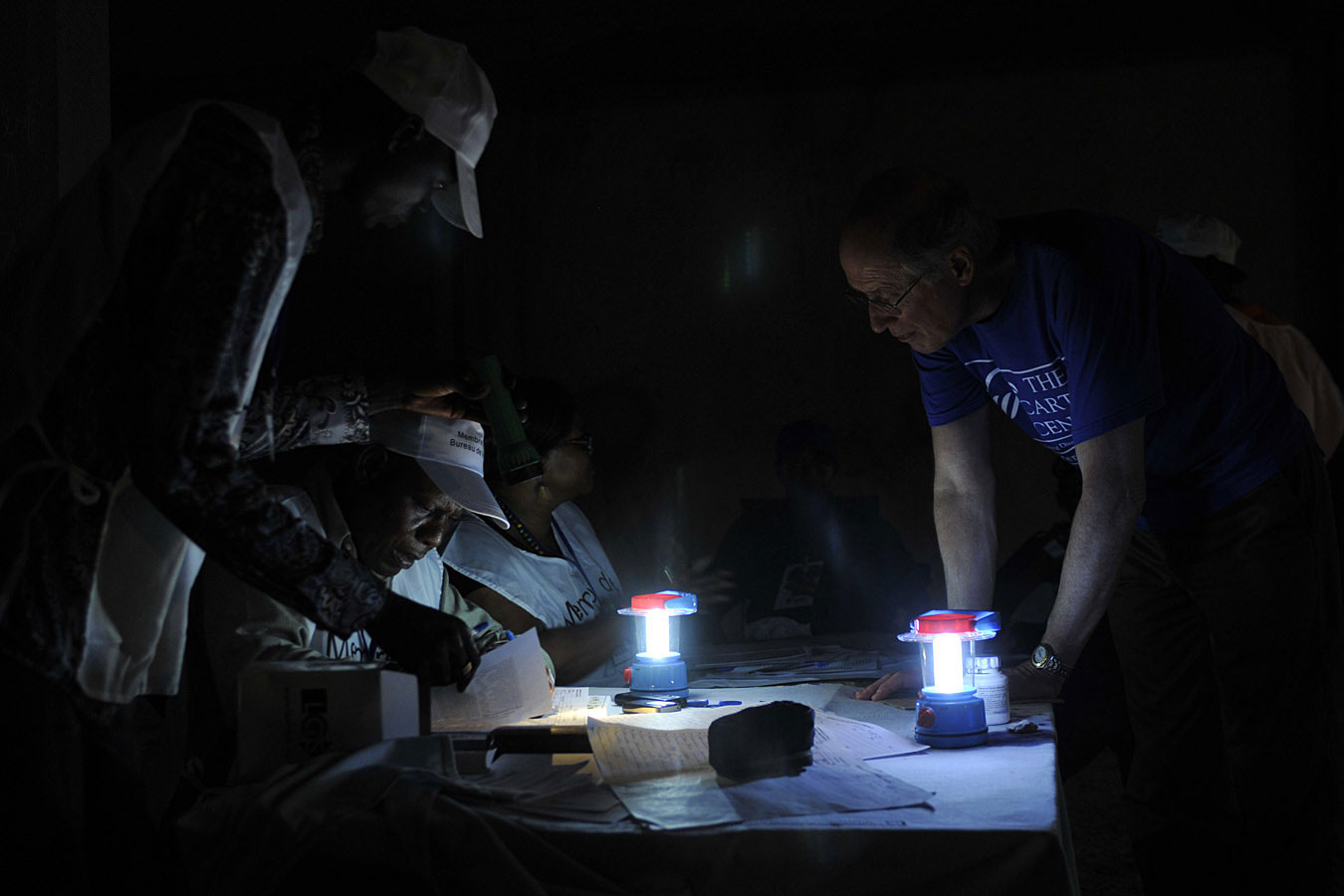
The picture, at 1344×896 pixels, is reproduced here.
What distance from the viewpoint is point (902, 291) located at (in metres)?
2.09

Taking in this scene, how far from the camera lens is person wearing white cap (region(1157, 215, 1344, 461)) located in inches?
136

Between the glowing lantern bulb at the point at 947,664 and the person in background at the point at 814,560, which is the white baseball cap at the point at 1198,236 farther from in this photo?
the glowing lantern bulb at the point at 947,664

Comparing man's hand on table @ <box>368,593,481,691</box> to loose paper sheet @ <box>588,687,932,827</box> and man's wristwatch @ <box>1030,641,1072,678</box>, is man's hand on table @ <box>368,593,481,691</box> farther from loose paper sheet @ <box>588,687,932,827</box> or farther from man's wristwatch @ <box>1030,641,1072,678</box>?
man's wristwatch @ <box>1030,641,1072,678</box>

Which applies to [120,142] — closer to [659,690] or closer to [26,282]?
[26,282]

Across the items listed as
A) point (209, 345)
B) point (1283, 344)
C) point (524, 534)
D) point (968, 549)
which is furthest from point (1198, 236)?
point (209, 345)

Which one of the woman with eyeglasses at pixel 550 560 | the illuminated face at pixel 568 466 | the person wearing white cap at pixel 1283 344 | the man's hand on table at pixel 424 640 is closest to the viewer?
the man's hand on table at pixel 424 640

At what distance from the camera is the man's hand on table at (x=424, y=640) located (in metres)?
1.38

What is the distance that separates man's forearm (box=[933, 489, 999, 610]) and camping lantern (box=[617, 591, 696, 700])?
614 millimetres

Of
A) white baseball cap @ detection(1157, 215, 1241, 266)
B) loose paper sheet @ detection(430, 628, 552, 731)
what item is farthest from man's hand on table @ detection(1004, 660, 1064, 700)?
white baseball cap @ detection(1157, 215, 1241, 266)

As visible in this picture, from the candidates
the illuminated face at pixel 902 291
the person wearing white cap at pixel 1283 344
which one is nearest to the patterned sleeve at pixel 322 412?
the illuminated face at pixel 902 291

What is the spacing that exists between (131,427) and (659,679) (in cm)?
115

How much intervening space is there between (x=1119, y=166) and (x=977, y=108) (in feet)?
2.40

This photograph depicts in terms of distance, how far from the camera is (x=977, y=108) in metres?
5.52

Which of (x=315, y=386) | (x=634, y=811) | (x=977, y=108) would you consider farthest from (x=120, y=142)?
(x=977, y=108)
